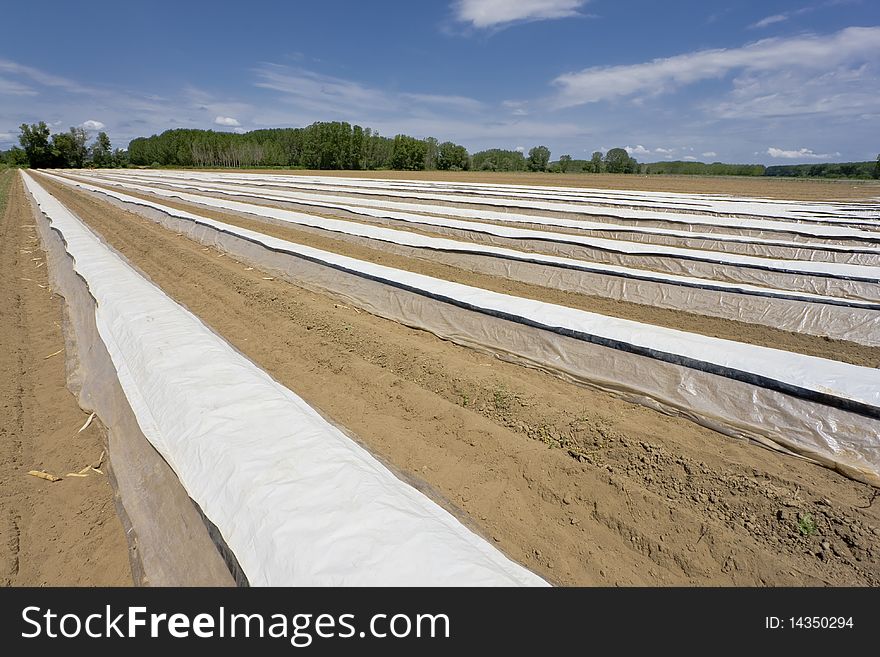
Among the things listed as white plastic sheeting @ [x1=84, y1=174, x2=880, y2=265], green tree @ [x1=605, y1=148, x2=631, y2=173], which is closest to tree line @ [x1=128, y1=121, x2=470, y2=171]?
green tree @ [x1=605, y1=148, x2=631, y2=173]

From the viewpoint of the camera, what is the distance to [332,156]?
72.1 metres

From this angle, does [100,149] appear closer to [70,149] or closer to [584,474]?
[70,149]

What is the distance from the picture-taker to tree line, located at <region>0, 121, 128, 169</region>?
80.6 metres

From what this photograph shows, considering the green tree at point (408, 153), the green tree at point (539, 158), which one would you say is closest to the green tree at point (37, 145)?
the green tree at point (408, 153)

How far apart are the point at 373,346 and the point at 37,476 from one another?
321 cm

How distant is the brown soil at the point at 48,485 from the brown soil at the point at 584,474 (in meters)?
1.72

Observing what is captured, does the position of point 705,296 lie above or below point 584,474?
above

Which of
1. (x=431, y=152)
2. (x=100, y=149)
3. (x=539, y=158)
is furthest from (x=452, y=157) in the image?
(x=100, y=149)

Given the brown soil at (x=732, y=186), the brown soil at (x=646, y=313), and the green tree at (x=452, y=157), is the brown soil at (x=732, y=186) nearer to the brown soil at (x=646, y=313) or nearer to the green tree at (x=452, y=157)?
the brown soil at (x=646, y=313)

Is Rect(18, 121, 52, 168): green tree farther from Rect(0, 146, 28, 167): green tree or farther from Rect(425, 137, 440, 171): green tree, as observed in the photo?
Rect(425, 137, 440, 171): green tree

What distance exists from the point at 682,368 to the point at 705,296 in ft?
9.35

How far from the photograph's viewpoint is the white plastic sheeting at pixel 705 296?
5.29 m
